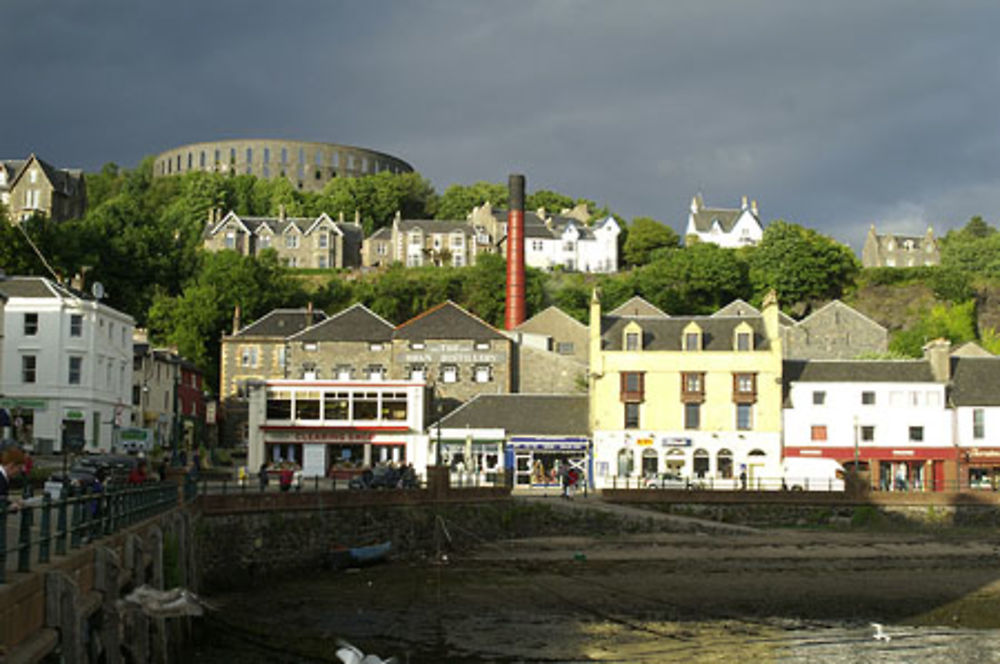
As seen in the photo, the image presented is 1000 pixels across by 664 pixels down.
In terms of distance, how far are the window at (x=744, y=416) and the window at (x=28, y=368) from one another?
38062 millimetres

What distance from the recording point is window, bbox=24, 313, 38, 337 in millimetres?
59656

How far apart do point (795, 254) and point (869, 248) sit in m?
41.9

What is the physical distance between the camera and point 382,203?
148375mm

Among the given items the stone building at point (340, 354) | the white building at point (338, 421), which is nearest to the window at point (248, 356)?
the stone building at point (340, 354)

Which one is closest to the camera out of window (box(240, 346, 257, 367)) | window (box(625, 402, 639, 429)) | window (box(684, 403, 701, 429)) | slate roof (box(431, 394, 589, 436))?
window (box(684, 403, 701, 429))

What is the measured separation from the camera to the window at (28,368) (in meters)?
59.5

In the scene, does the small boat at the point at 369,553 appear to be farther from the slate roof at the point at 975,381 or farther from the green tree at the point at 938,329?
the green tree at the point at 938,329

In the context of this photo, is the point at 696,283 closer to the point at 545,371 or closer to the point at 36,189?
the point at 545,371

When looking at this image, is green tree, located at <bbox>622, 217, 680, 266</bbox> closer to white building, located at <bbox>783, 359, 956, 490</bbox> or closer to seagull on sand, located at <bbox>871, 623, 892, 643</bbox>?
white building, located at <bbox>783, 359, 956, 490</bbox>

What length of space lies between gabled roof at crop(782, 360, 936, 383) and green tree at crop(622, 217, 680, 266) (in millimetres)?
58398

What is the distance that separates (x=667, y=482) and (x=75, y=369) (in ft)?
104

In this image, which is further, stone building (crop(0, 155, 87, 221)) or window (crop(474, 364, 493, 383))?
stone building (crop(0, 155, 87, 221))

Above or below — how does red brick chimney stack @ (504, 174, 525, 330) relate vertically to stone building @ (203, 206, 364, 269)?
below

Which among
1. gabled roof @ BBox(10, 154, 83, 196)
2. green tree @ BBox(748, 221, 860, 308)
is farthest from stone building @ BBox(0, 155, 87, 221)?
green tree @ BBox(748, 221, 860, 308)
